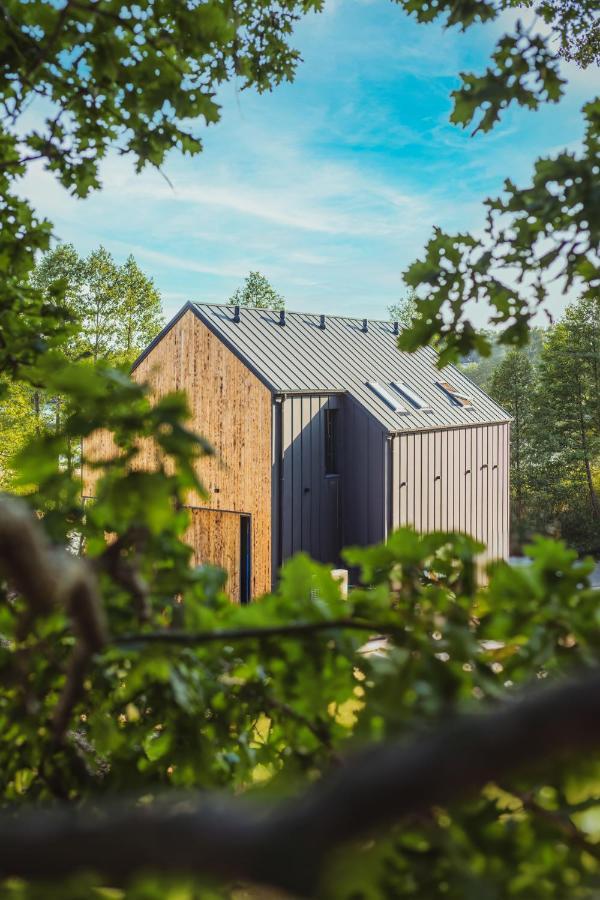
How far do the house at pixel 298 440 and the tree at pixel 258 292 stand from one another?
870 inches

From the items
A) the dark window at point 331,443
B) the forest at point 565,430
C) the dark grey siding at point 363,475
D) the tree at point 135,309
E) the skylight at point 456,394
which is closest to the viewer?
the dark grey siding at point 363,475

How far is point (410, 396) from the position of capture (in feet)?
58.7

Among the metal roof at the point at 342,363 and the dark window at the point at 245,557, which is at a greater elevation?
the metal roof at the point at 342,363

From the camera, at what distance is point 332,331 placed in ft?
61.5

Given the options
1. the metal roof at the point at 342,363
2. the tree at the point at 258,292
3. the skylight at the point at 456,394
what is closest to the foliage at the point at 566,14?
the metal roof at the point at 342,363

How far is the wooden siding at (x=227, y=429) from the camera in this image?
49.9ft

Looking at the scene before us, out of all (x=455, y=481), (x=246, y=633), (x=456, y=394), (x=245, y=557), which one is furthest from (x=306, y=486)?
(x=246, y=633)

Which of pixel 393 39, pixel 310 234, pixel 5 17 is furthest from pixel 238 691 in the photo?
pixel 310 234

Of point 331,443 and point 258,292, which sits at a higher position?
point 258,292

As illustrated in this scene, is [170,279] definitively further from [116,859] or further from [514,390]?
[116,859]

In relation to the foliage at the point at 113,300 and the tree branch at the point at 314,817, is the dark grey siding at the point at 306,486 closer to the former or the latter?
the foliage at the point at 113,300

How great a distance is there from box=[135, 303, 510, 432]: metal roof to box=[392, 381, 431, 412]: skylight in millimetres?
116

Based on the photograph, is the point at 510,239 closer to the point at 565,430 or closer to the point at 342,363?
the point at 342,363

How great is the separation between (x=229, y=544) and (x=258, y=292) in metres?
26.2
